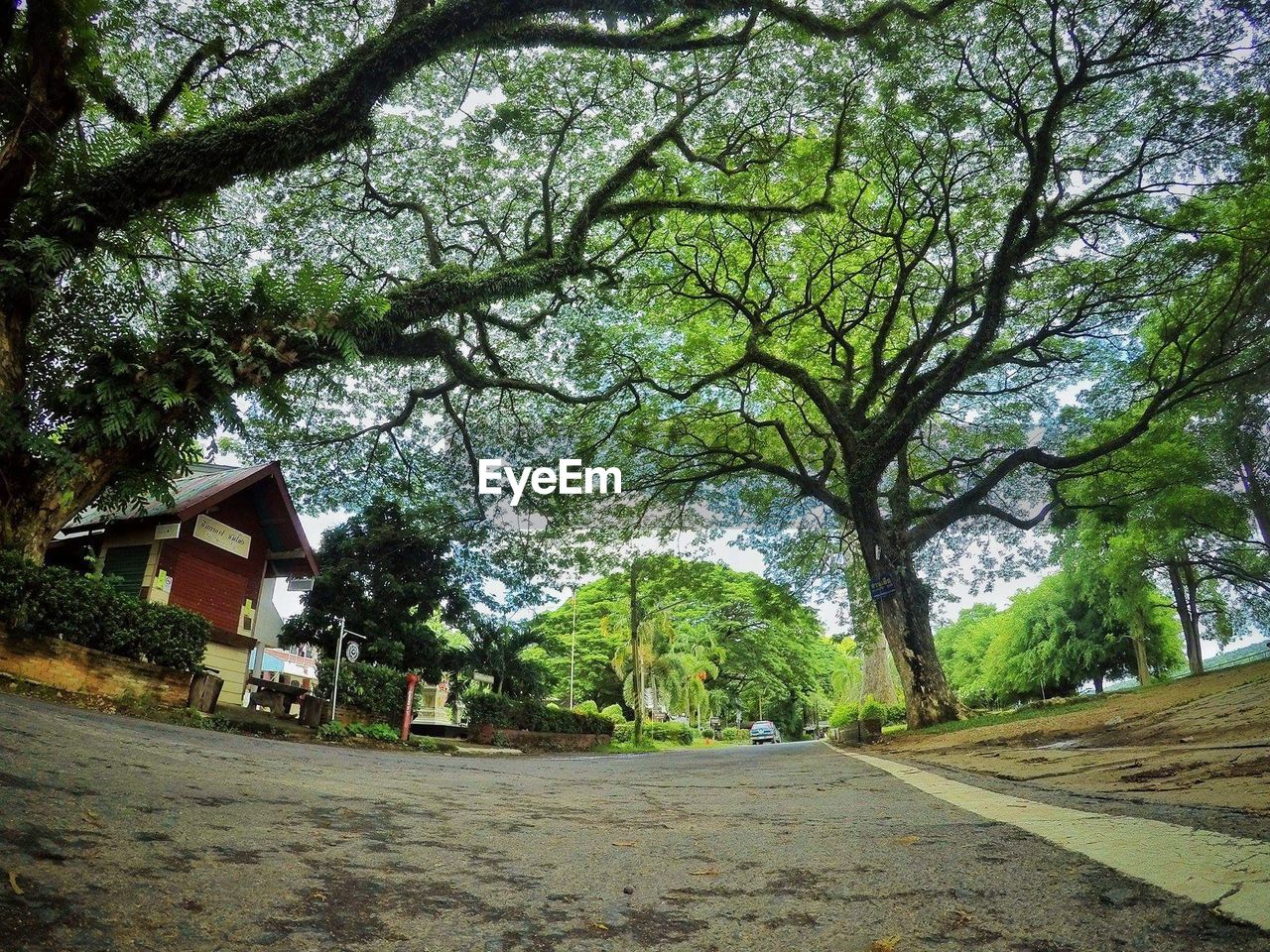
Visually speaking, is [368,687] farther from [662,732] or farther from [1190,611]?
[1190,611]

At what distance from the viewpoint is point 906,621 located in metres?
12.5

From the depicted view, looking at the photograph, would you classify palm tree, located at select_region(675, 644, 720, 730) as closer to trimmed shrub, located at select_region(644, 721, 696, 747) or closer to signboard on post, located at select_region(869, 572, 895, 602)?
trimmed shrub, located at select_region(644, 721, 696, 747)

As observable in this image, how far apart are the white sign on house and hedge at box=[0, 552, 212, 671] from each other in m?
4.34

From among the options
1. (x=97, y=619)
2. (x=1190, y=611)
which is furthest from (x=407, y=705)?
(x=1190, y=611)

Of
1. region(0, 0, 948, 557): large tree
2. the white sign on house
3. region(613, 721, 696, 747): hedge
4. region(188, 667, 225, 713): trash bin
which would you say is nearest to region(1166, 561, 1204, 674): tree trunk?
region(0, 0, 948, 557): large tree

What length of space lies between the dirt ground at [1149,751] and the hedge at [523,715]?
33.8 feet

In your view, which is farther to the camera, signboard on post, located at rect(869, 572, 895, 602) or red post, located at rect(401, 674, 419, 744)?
red post, located at rect(401, 674, 419, 744)

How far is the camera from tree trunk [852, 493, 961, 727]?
1191 cm

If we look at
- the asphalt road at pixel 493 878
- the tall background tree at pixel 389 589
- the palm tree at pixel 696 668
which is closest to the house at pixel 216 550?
the tall background tree at pixel 389 589

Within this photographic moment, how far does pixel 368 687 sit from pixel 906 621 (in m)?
10.3

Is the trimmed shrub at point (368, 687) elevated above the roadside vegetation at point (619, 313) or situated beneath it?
situated beneath

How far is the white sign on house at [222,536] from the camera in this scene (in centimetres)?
1277

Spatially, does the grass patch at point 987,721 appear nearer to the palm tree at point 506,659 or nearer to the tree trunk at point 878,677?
the palm tree at point 506,659

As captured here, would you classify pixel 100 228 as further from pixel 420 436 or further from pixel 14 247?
pixel 420 436
